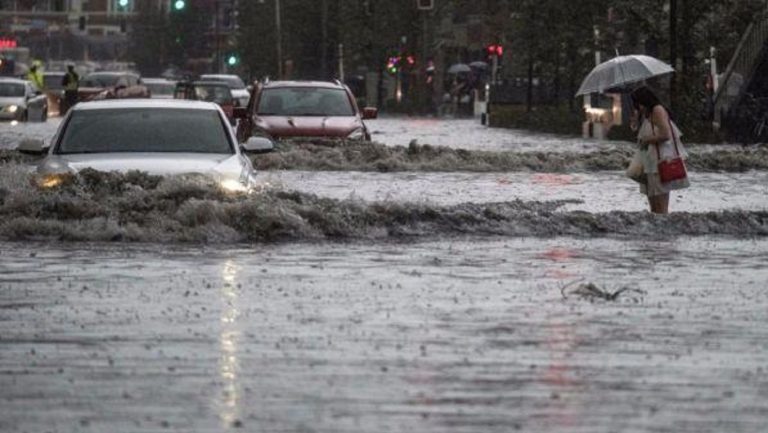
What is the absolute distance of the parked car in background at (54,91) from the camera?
8094 centimetres

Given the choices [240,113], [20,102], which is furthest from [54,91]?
[240,113]

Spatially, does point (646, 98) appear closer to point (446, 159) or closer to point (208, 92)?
point (446, 159)

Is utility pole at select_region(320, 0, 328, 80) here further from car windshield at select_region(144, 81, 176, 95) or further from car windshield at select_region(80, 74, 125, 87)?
car windshield at select_region(144, 81, 176, 95)

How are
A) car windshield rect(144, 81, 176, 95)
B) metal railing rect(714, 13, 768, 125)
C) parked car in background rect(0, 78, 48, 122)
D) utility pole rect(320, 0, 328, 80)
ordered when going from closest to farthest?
1. metal railing rect(714, 13, 768, 125)
2. parked car in background rect(0, 78, 48, 122)
3. car windshield rect(144, 81, 176, 95)
4. utility pole rect(320, 0, 328, 80)

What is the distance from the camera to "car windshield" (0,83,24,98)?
68625 millimetres

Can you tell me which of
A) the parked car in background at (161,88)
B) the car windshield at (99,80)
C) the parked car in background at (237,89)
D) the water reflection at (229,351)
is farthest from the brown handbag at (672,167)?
the car windshield at (99,80)

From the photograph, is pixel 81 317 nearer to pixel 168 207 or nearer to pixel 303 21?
pixel 168 207

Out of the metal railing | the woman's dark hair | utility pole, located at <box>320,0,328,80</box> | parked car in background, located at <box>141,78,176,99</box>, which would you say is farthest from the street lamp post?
the woman's dark hair

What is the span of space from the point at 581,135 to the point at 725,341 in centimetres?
4333

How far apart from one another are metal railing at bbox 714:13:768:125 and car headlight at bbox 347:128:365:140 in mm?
14331

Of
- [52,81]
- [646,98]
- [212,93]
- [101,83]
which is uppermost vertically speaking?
[646,98]

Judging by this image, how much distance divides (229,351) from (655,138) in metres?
10.2

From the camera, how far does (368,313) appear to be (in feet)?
45.9

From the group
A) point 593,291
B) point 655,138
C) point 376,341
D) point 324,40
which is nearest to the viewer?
point 376,341
